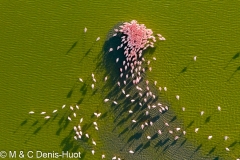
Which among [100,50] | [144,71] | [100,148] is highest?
[100,50]

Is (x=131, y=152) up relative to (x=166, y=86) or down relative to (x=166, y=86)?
down

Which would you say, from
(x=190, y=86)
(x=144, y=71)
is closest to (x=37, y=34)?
(x=144, y=71)

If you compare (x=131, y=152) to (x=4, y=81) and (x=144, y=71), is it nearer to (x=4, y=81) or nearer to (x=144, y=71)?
(x=144, y=71)

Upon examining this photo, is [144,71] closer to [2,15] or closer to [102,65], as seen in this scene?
[102,65]

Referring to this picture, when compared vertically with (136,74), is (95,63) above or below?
above

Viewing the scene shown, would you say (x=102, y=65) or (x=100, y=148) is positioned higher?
(x=102, y=65)

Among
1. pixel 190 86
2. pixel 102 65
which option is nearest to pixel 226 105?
pixel 190 86
